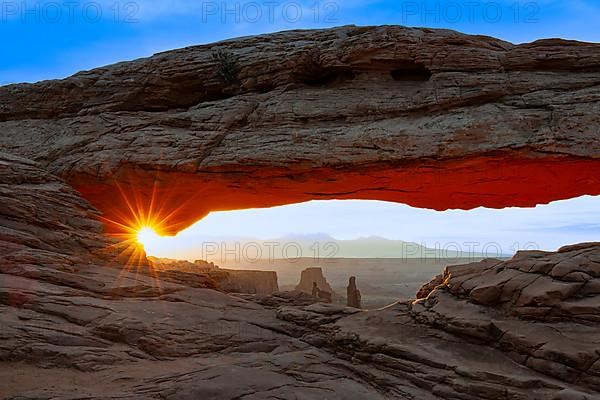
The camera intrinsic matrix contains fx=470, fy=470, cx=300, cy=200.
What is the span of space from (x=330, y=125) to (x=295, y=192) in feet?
10.5

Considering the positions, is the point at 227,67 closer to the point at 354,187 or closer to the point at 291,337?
the point at 354,187

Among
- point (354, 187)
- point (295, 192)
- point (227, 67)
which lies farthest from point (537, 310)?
point (227, 67)

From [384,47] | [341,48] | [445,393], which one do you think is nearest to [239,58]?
[341,48]

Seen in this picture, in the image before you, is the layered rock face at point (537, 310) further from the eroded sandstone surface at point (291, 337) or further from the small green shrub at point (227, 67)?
the small green shrub at point (227, 67)

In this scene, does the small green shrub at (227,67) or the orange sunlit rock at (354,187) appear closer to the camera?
the orange sunlit rock at (354,187)

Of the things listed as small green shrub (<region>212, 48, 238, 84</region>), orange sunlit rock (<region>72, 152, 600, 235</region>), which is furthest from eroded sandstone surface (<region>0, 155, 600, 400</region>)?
small green shrub (<region>212, 48, 238, 84</region>)

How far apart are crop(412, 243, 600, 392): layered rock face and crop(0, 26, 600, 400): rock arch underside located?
38 millimetres

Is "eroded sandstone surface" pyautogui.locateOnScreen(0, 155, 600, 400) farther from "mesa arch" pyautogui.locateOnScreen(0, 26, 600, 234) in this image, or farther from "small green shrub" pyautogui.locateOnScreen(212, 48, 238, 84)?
"small green shrub" pyautogui.locateOnScreen(212, 48, 238, 84)

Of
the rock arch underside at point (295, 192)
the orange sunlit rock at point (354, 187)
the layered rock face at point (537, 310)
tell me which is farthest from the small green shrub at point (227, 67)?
the layered rock face at point (537, 310)

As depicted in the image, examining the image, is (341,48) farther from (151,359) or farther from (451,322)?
(151,359)

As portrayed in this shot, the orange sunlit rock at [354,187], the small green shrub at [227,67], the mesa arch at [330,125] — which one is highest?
the small green shrub at [227,67]

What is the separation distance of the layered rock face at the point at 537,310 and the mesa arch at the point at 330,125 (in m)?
6.13

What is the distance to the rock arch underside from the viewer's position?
9.12 meters

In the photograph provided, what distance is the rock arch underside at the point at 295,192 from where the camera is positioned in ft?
29.9
